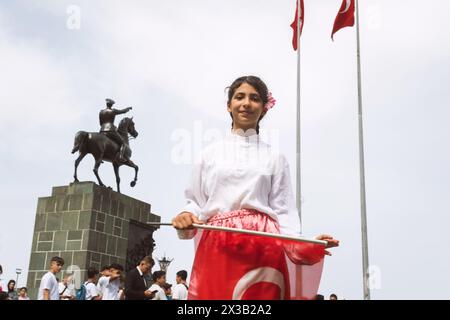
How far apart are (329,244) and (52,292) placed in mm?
5885

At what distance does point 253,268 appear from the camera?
6.79 feet

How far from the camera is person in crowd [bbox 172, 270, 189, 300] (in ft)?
25.3

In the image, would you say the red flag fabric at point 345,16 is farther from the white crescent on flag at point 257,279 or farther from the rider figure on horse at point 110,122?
the white crescent on flag at point 257,279

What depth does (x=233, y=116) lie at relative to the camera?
252 cm

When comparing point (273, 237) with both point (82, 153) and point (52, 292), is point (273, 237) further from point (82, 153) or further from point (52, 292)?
point (82, 153)

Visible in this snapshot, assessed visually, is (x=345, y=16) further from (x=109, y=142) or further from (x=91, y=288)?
(x=91, y=288)

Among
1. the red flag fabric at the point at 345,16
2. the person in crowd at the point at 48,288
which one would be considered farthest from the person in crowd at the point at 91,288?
the red flag fabric at the point at 345,16

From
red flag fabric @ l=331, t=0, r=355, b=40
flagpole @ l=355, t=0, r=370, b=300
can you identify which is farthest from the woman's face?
red flag fabric @ l=331, t=0, r=355, b=40

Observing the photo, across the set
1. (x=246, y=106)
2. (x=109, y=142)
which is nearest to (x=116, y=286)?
(x=109, y=142)

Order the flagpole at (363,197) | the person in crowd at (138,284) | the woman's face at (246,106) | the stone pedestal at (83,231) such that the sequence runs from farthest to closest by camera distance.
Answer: the flagpole at (363,197) < the stone pedestal at (83,231) < the person in crowd at (138,284) < the woman's face at (246,106)

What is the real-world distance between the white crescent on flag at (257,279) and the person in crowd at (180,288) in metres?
5.80

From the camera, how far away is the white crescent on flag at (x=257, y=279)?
2.04 meters

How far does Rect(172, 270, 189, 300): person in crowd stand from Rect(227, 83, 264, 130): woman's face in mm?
5641

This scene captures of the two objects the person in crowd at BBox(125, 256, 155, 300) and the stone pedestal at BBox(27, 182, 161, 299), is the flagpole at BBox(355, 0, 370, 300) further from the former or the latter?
the person in crowd at BBox(125, 256, 155, 300)
